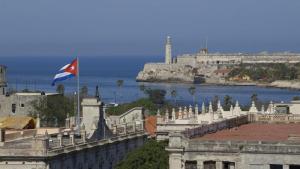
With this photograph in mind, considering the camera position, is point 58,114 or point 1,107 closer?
point 1,107

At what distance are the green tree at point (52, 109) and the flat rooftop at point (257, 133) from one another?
34.9 metres

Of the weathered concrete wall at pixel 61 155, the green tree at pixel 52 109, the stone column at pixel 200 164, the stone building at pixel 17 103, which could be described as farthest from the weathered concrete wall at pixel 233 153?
the green tree at pixel 52 109

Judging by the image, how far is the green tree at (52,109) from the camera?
8775 cm

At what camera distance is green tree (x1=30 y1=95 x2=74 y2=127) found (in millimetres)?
87750

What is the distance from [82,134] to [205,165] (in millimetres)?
18461

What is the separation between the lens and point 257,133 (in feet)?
161

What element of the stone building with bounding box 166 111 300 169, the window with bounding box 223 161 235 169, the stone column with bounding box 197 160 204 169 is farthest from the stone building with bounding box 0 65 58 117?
the window with bounding box 223 161 235 169

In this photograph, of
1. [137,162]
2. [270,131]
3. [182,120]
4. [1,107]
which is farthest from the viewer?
[1,107]

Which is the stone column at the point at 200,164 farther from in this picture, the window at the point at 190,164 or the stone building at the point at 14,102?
the stone building at the point at 14,102

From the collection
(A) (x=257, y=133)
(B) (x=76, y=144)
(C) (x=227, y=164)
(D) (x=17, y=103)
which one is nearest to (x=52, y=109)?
(D) (x=17, y=103)

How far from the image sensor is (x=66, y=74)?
6500cm

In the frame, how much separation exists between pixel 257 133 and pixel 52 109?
4520 cm

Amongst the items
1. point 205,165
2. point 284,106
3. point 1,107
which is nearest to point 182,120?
point 284,106

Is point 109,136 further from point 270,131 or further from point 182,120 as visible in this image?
point 270,131
